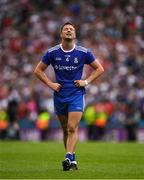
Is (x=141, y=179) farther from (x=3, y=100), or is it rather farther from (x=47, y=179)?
(x=3, y=100)

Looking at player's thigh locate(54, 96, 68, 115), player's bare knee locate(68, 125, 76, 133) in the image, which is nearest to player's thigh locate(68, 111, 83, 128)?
player's bare knee locate(68, 125, 76, 133)

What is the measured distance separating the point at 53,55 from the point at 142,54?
19389 millimetres

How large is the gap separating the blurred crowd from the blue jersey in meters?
17.0

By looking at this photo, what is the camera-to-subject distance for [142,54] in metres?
33.9

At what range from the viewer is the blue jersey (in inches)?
579

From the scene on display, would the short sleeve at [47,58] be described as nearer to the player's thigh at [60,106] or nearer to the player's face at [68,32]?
the player's face at [68,32]

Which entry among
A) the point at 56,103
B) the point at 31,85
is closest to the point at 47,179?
the point at 56,103

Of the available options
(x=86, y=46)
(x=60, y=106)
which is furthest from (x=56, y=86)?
(x=86, y=46)

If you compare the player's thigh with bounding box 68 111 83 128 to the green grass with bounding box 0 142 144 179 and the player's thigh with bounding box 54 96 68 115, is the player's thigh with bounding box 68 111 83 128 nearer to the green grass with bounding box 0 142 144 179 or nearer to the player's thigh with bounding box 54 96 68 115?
the player's thigh with bounding box 54 96 68 115

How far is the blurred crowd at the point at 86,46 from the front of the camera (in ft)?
106

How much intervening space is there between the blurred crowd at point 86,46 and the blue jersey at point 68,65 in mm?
17042

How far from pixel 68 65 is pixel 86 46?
20.2 metres

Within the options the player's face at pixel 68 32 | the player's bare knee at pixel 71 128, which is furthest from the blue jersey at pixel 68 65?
the player's bare knee at pixel 71 128

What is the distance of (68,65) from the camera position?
14688 millimetres
